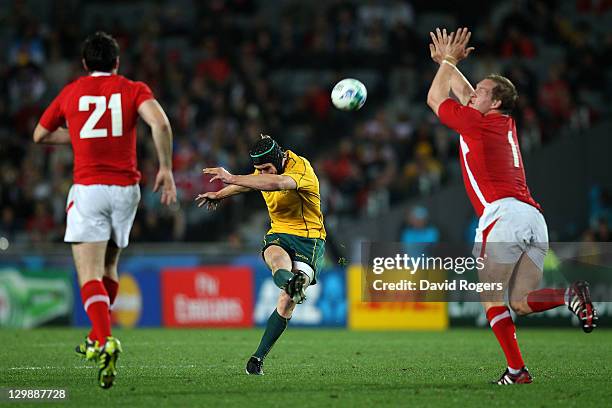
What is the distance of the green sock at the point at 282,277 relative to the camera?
9.46 meters

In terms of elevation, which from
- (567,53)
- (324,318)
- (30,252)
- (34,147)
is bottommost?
(324,318)

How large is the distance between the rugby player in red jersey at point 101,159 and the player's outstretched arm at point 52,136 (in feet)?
0.46

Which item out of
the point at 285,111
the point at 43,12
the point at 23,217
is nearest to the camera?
the point at 23,217

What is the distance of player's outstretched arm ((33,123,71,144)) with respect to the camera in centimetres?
853

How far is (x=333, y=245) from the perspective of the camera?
19.1 meters

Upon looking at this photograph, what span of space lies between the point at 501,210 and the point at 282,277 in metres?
2.07

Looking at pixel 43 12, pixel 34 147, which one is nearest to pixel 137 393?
pixel 34 147

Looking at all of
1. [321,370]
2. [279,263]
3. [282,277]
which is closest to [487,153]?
[282,277]

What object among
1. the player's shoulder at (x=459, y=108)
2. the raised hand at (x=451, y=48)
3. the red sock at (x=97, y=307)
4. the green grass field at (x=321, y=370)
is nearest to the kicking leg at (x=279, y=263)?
the green grass field at (x=321, y=370)

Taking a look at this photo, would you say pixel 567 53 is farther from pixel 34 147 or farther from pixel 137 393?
pixel 137 393

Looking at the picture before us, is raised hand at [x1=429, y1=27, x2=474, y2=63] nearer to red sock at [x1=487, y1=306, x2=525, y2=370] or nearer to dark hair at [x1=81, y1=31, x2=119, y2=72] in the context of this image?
red sock at [x1=487, y1=306, x2=525, y2=370]

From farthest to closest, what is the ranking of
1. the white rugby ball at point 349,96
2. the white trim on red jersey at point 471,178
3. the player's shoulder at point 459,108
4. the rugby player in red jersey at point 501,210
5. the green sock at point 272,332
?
the white rugby ball at point 349,96, the green sock at point 272,332, the white trim on red jersey at point 471,178, the player's shoulder at point 459,108, the rugby player in red jersey at point 501,210

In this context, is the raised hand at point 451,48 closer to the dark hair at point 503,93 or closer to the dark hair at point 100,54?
the dark hair at point 503,93

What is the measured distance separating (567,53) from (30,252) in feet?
40.9
